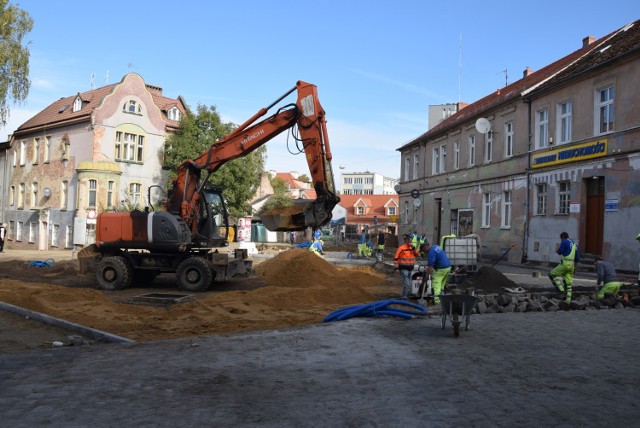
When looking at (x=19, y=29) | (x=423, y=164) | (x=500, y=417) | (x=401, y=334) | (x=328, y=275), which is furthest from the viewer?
(x=423, y=164)

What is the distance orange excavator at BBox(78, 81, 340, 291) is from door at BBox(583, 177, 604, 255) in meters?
13.4

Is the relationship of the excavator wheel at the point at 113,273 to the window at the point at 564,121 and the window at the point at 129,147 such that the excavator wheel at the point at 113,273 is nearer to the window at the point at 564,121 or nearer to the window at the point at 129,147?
the window at the point at 564,121

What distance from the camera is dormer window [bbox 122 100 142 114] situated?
124 ft

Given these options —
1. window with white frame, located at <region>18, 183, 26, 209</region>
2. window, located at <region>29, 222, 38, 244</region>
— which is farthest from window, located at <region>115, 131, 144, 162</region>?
window with white frame, located at <region>18, 183, 26, 209</region>

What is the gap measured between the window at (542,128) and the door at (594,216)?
144 inches

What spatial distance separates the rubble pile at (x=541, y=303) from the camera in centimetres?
1160

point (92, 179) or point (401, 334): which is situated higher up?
point (92, 179)

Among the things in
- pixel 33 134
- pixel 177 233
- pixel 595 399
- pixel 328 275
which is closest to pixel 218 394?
pixel 595 399

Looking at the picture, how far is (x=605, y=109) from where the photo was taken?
21.5 m

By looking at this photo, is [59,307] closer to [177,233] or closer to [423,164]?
[177,233]

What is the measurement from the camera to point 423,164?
39.4m

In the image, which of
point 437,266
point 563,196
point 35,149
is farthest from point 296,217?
point 35,149

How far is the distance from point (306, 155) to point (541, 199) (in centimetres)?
1504

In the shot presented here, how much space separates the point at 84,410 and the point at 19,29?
92.7ft
